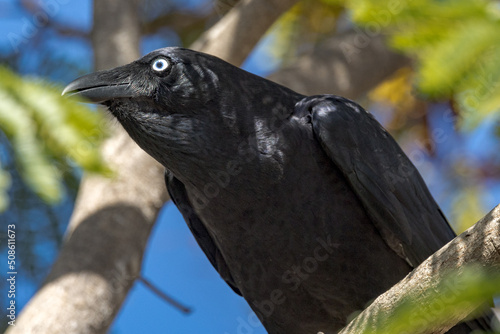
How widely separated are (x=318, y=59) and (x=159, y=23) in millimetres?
2280

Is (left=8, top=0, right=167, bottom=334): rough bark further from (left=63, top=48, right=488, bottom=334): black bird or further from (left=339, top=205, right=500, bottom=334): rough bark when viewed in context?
(left=339, top=205, right=500, bottom=334): rough bark

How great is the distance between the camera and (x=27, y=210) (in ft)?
16.8

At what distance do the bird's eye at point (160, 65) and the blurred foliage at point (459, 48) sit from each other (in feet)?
6.40

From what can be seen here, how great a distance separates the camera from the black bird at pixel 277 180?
3605 mm

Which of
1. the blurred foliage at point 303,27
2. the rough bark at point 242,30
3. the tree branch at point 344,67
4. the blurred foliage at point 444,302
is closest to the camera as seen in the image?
the blurred foliage at point 444,302

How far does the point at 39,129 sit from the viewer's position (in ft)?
7.40

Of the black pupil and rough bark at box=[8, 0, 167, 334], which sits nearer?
the black pupil

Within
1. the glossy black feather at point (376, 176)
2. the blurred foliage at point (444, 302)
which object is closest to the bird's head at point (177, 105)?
the glossy black feather at point (376, 176)

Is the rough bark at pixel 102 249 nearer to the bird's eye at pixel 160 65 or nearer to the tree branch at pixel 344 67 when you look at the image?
the bird's eye at pixel 160 65

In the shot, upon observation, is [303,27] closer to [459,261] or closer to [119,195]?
[119,195]

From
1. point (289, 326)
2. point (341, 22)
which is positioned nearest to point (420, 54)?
point (289, 326)

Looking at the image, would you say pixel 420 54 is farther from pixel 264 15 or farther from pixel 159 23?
pixel 159 23

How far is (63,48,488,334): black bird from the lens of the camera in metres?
3.61

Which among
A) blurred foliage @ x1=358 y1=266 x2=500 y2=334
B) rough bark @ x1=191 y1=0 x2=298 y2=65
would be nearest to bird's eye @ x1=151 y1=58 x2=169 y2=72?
rough bark @ x1=191 y1=0 x2=298 y2=65
